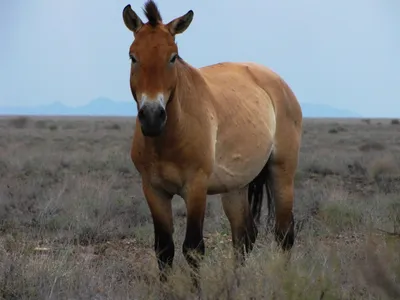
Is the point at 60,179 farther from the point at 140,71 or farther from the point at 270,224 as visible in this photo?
the point at 140,71

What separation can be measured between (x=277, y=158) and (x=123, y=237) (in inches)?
113

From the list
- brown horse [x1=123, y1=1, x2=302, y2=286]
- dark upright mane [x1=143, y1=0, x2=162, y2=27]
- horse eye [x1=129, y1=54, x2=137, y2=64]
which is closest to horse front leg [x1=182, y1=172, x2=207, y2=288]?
brown horse [x1=123, y1=1, x2=302, y2=286]

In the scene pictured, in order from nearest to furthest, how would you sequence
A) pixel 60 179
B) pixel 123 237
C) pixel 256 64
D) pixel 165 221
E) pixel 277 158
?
pixel 165 221 < pixel 277 158 < pixel 256 64 < pixel 123 237 < pixel 60 179

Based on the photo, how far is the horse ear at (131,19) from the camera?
516 centimetres

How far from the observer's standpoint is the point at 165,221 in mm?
5453

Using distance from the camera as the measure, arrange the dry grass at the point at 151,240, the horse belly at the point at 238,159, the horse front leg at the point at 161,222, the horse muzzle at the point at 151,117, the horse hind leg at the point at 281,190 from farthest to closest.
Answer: the horse hind leg at the point at 281,190 < the horse belly at the point at 238,159 < the horse front leg at the point at 161,222 < the horse muzzle at the point at 151,117 < the dry grass at the point at 151,240

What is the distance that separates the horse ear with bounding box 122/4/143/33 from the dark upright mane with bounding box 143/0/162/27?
0.28 ft

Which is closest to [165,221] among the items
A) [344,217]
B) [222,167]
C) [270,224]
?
[222,167]

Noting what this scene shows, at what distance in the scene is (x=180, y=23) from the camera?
17.3 feet

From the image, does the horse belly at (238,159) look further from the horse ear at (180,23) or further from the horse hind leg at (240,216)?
the horse ear at (180,23)

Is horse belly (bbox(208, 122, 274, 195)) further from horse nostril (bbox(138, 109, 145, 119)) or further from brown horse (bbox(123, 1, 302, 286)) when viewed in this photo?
horse nostril (bbox(138, 109, 145, 119))

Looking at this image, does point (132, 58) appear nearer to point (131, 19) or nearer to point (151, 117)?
point (131, 19)

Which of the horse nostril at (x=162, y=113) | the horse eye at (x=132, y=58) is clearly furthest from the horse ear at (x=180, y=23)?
the horse nostril at (x=162, y=113)

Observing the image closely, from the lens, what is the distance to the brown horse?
491 centimetres
